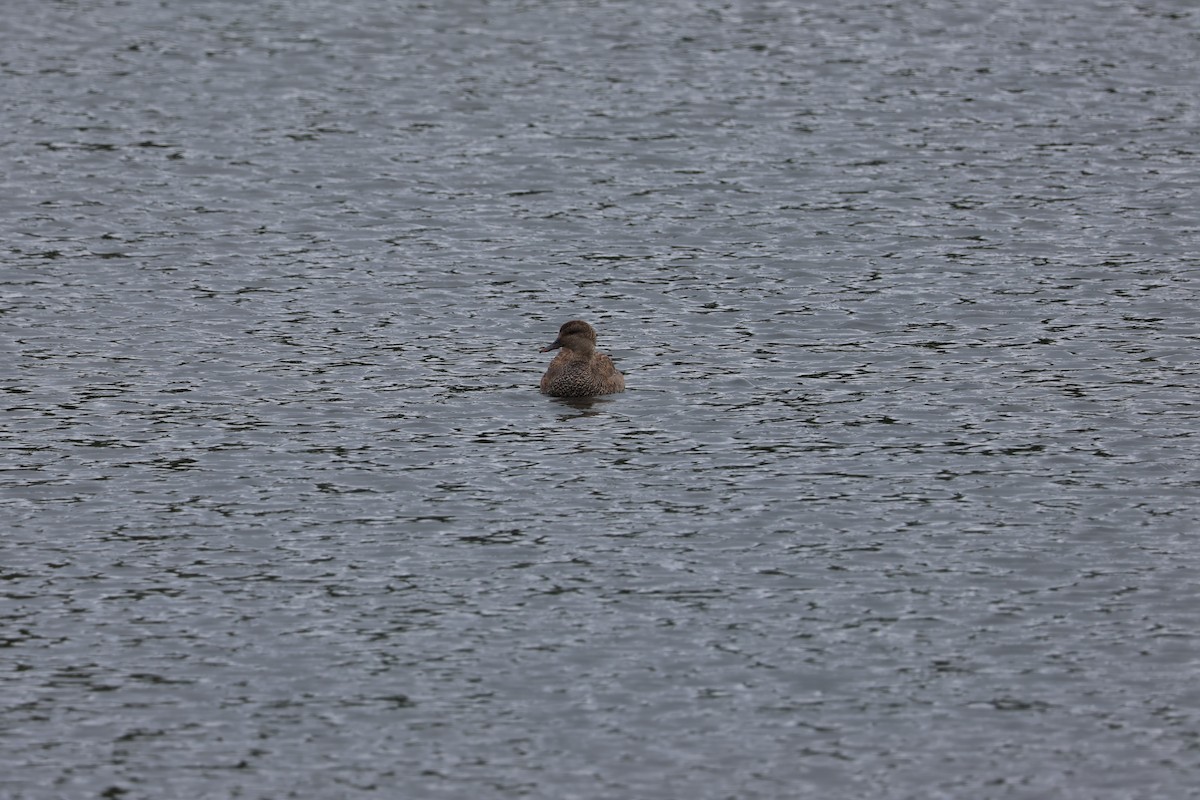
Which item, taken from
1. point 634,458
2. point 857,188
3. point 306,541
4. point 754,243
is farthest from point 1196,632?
point 857,188

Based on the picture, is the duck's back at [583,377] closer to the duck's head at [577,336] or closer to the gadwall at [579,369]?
the gadwall at [579,369]

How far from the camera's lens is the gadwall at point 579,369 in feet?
82.7

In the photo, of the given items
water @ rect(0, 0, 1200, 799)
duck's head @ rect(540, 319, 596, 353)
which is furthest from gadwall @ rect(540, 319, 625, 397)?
water @ rect(0, 0, 1200, 799)

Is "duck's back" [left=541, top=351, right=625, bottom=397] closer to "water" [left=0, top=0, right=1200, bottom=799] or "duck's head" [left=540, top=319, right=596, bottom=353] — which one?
"duck's head" [left=540, top=319, right=596, bottom=353]

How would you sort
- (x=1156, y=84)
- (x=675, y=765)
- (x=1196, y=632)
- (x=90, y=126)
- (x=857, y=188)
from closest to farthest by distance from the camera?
1. (x=675, y=765)
2. (x=1196, y=632)
3. (x=857, y=188)
4. (x=90, y=126)
5. (x=1156, y=84)

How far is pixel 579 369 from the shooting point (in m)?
25.2

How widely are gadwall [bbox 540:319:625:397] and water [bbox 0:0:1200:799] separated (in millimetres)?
347

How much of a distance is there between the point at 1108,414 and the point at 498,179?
14.5 m

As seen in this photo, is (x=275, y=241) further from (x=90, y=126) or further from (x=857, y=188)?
(x=857, y=188)

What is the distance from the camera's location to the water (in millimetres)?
16406

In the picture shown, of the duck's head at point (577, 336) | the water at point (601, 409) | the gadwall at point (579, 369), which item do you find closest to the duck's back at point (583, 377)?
the gadwall at point (579, 369)

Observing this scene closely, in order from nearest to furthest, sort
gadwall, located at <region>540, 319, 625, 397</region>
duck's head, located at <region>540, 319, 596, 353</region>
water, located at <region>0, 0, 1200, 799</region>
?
water, located at <region>0, 0, 1200, 799</region>, gadwall, located at <region>540, 319, 625, 397</region>, duck's head, located at <region>540, 319, 596, 353</region>

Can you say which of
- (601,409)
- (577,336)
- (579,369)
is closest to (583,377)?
(579,369)

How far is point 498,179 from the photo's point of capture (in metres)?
35.5
